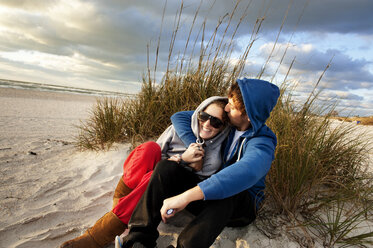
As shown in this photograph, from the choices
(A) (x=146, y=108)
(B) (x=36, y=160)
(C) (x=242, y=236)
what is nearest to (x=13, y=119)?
(B) (x=36, y=160)

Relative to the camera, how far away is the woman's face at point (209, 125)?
69.7 inches

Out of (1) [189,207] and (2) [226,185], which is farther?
(1) [189,207]

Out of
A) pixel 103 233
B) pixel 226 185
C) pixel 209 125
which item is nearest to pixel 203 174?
pixel 209 125

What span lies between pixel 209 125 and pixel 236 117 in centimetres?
22

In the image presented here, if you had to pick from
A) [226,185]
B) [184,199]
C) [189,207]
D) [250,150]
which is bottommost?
[189,207]

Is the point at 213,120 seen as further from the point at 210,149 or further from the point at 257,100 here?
the point at 257,100

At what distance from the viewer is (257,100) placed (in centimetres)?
151

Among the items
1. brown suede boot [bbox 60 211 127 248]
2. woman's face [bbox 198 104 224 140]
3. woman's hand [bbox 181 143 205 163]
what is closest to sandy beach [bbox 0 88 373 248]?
brown suede boot [bbox 60 211 127 248]

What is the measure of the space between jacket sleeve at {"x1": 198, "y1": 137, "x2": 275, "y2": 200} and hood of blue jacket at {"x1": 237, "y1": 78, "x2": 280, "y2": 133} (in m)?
0.23

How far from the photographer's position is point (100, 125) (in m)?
3.46

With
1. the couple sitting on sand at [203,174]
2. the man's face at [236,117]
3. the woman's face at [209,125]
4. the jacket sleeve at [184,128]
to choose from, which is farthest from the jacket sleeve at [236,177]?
the jacket sleeve at [184,128]

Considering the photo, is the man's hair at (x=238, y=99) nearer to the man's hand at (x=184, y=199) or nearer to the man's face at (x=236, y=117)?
the man's face at (x=236, y=117)

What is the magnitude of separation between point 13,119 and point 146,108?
173 inches

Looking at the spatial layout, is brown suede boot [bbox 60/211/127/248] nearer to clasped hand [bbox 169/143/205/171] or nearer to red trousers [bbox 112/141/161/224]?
red trousers [bbox 112/141/161/224]
